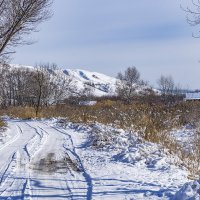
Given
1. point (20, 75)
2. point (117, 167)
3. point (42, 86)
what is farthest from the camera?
point (20, 75)

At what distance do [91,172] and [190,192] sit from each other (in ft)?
12.6

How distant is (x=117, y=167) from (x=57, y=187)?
2.71 meters

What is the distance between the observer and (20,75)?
10131 cm

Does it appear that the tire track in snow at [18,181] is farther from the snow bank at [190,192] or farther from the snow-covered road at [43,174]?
the snow bank at [190,192]

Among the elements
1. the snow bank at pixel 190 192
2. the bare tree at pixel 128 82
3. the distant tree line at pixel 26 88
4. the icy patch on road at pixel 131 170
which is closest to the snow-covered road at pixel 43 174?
the icy patch on road at pixel 131 170

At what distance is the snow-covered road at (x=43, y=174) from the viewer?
8.08 metres

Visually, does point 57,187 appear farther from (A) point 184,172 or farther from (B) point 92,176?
(A) point 184,172

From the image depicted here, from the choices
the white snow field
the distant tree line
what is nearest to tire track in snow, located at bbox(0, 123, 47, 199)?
the white snow field

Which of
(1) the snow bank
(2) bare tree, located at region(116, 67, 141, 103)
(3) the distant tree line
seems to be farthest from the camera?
(2) bare tree, located at region(116, 67, 141, 103)

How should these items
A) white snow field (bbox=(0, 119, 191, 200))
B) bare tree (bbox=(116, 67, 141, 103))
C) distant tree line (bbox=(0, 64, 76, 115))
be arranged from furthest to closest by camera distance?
bare tree (bbox=(116, 67, 141, 103)), distant tree line (bbox=(0, 64, 76, 115)), white snow field (bbox=(0, 119, 191, 200))

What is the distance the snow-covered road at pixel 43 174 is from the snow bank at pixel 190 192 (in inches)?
66.1

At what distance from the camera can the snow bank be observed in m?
6.55

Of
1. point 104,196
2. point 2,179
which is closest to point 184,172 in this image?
point 104,196

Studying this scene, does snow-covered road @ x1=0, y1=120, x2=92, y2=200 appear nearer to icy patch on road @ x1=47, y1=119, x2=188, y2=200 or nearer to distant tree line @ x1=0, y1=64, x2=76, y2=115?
icy patch on road @ x1=47, y1=119, x2=188, y2=200
